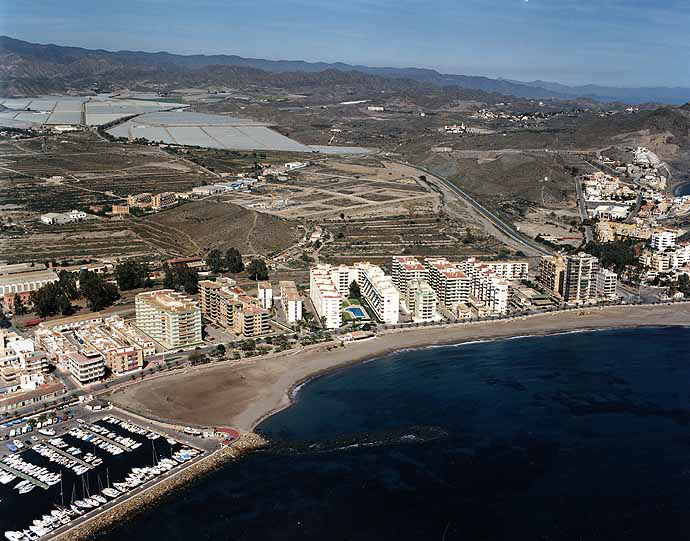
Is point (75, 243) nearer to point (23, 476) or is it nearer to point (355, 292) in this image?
point (355, 292)

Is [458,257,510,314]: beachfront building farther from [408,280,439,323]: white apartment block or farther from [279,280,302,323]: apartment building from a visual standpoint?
[279,280,302,323]: apartment building

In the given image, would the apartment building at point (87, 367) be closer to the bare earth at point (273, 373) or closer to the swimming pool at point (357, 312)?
the bare earth at point (273, 373)

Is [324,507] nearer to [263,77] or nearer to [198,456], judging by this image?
[198,456]

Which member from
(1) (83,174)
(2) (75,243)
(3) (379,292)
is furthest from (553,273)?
(1) (83,174)

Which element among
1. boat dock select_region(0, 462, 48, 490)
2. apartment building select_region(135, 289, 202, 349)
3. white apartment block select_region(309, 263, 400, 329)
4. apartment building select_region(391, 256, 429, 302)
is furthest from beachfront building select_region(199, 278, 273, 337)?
boat dock select_region(0, 462, 48, 490)

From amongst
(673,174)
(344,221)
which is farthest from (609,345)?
(673,174)

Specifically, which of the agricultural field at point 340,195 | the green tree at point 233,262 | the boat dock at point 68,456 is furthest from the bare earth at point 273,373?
the agricultural field at point 340,195
